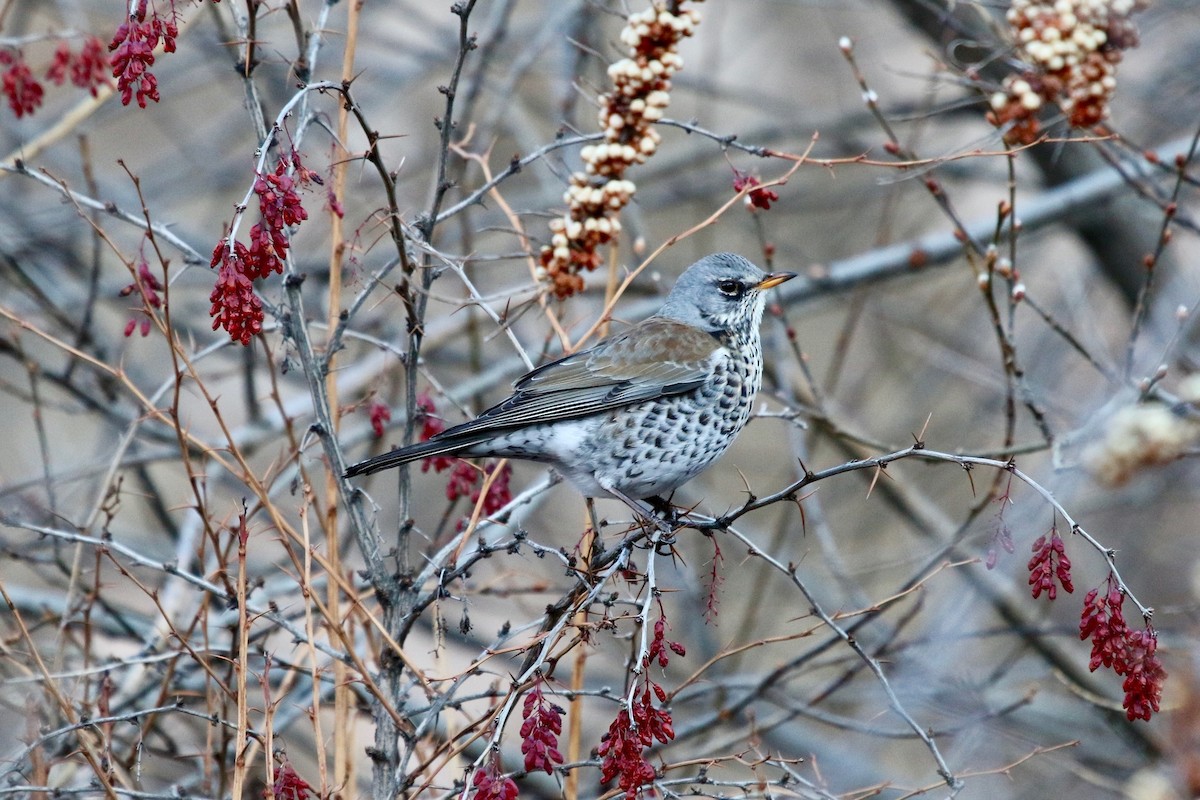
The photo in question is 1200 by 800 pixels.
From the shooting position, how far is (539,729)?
8.94 feet

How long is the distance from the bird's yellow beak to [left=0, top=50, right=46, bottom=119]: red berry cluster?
2634 millimetres

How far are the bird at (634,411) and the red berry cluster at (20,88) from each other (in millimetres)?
1821

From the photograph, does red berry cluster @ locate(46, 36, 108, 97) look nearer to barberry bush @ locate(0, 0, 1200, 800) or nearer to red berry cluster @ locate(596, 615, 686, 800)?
A: barberry bush @ locate(0, 0, 1200, 800)

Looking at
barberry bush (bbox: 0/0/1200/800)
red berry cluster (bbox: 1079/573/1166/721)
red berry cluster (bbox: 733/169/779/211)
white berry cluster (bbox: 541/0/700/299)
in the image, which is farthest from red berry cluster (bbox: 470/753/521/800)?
red berry cluster (bbox: 733/169/779/211)

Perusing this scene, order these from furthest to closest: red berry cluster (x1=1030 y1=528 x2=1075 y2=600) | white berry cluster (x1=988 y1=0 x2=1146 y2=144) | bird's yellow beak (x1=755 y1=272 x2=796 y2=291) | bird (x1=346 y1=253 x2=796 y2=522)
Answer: bird's yellow beak (x1=755 y1=272 x2=796 y2=291) < bird (x1=346 y1=253 x2=796 y2=522) < white berry cluster (x1=988 y1=0 x2=1146 y2=144) < red berry cluster (x1=1030 y1=528 x2=1075 y2=600)

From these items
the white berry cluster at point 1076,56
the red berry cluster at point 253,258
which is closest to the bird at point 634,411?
the white berry cluster at point 1076,56

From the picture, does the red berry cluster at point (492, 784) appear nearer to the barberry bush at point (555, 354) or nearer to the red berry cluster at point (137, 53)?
the barberry bush at point (555, 354)

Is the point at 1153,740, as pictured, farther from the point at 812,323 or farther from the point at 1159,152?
the point at 812,323

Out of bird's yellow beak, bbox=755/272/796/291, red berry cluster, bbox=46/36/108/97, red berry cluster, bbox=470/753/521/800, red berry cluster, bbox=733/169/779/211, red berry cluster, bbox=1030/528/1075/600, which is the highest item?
red berry cluster, bbox=46/36/108/97

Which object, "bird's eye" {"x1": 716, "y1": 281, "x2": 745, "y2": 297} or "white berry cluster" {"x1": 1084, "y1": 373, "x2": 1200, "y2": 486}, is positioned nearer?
"white berry cluster" {"x1": 1084, "y1": 373, "x2": 1200, "y2": 486}

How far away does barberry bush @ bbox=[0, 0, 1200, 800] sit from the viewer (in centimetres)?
303

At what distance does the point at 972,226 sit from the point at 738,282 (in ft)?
6.58

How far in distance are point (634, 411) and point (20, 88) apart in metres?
2.30

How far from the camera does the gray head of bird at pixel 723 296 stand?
194 inches
